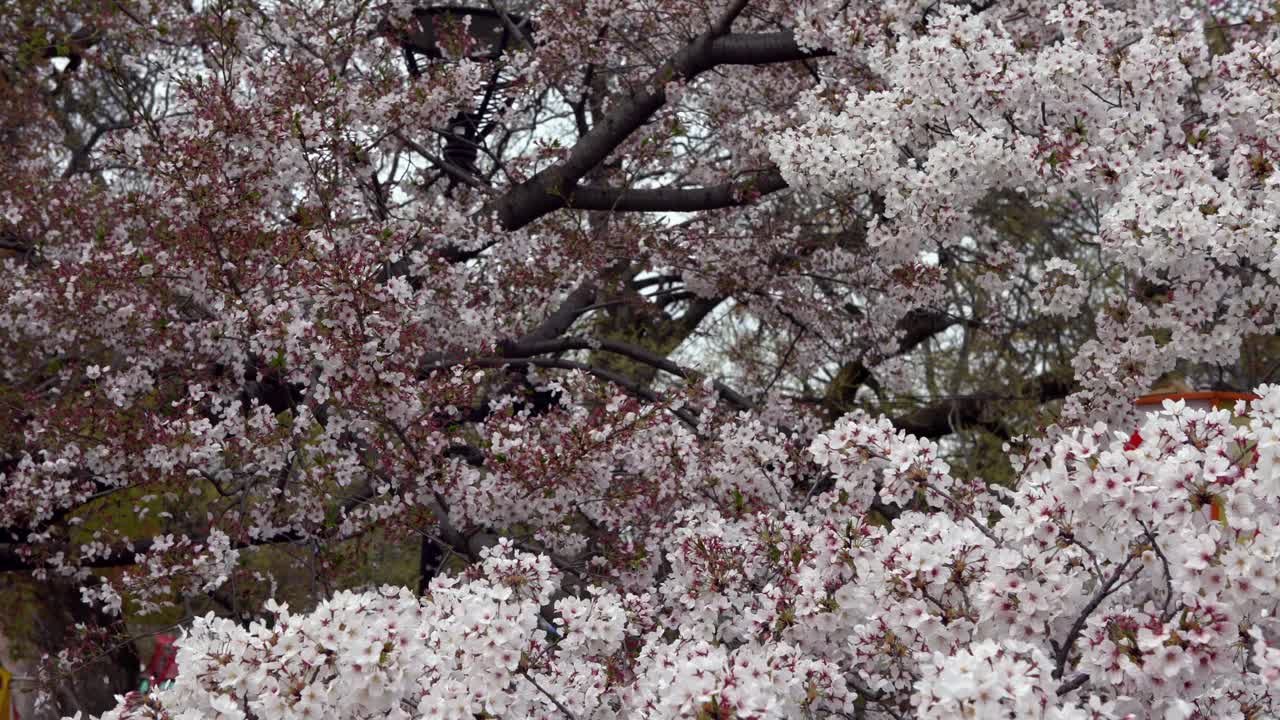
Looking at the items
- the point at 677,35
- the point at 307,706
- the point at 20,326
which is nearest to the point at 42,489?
the point at 20,326

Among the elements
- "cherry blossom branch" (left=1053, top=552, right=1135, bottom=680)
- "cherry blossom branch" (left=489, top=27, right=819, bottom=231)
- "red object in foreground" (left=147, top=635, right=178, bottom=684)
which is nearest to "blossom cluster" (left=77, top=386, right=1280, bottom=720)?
"cherry blossom branch" (left=1053, top=552, right=1135, bottom=680)

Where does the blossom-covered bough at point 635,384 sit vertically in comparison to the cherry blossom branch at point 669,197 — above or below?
below

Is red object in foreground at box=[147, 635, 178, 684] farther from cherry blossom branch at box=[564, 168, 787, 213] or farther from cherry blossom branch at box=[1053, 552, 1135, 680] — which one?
cherry blossom branch at box=[564, 168, 787, 213]

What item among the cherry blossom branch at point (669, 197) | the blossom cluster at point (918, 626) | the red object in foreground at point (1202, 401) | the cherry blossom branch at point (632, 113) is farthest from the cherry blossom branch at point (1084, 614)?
the cherry blossom branch at point (669, 197)

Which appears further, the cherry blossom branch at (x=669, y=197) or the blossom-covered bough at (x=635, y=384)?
the cherry blossom branch at (x=669, y=197)

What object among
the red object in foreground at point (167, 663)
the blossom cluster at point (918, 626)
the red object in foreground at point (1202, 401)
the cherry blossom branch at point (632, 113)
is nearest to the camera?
the blossom cluster at point (918, 626)

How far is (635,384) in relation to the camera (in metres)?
7.06

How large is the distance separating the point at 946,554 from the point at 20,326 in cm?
587

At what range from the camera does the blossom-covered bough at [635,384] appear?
106 inches

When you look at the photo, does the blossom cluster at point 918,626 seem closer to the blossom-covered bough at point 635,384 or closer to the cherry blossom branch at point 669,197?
the blossom-covered bough at point 635,384

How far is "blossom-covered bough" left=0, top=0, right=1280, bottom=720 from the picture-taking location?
2689 millimetres

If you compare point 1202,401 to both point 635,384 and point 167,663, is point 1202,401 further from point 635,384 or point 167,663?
point 167,663

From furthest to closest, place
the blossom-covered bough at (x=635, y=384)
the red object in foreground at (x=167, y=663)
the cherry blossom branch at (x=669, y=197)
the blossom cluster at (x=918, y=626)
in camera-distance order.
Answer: the cherry blossom branch at (x=669, y=197)
the red object in foreground at (x=167, y=663)
the blossom-covered bough at (x=635, y=384)
the blossom cluster at (x=918, y=626)

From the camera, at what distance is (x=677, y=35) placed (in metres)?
6.95
